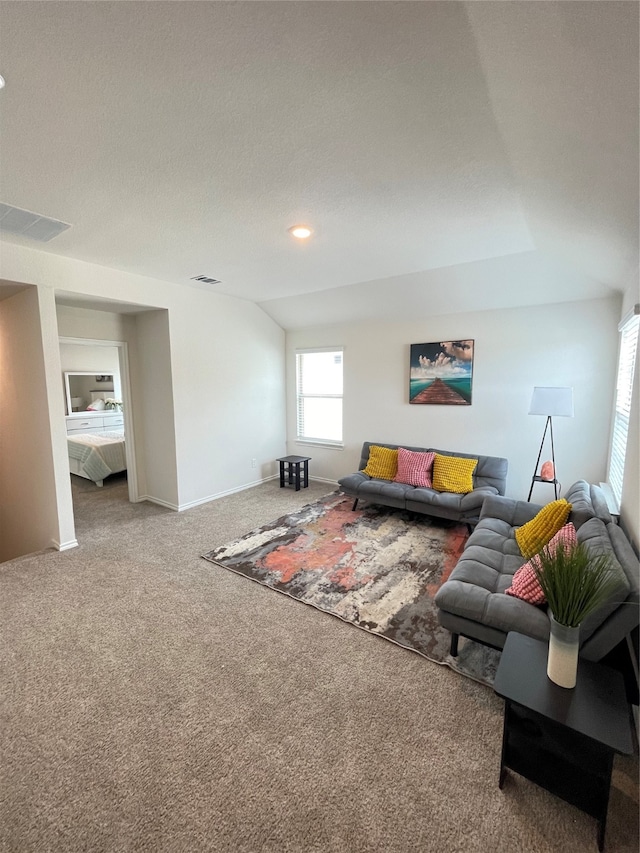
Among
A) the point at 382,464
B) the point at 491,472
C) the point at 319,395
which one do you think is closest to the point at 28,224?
the point at 319,395

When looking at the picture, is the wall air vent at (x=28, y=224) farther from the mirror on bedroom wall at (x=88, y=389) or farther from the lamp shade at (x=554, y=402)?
the mirror on bedroom wall at (x=88, y=389)

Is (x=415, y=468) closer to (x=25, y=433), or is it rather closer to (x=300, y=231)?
(x=300, y=231)

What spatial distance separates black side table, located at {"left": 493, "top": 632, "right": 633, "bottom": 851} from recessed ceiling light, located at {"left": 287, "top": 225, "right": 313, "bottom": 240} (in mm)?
2869

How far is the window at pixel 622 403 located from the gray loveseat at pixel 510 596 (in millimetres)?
386

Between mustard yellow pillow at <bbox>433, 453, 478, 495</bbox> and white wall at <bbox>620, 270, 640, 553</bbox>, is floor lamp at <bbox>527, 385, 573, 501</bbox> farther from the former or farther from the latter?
white wall at <bbox>620, 270, 640, 553</bbox>

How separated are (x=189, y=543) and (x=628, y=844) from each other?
334cm

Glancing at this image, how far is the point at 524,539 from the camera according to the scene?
2539 millimetres

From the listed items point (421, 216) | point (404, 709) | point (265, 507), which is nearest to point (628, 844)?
point (404, 709)

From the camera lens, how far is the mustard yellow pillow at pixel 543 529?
7.99 ft

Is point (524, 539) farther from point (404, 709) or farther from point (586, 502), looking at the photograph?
point (404, 709)

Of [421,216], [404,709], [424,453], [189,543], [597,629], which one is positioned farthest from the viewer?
[424,453]

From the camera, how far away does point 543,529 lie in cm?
249

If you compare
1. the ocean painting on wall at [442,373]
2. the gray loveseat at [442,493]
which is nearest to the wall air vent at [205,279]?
the ocean painting on wall at [442,373]

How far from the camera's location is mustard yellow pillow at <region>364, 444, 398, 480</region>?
4.63 metres
